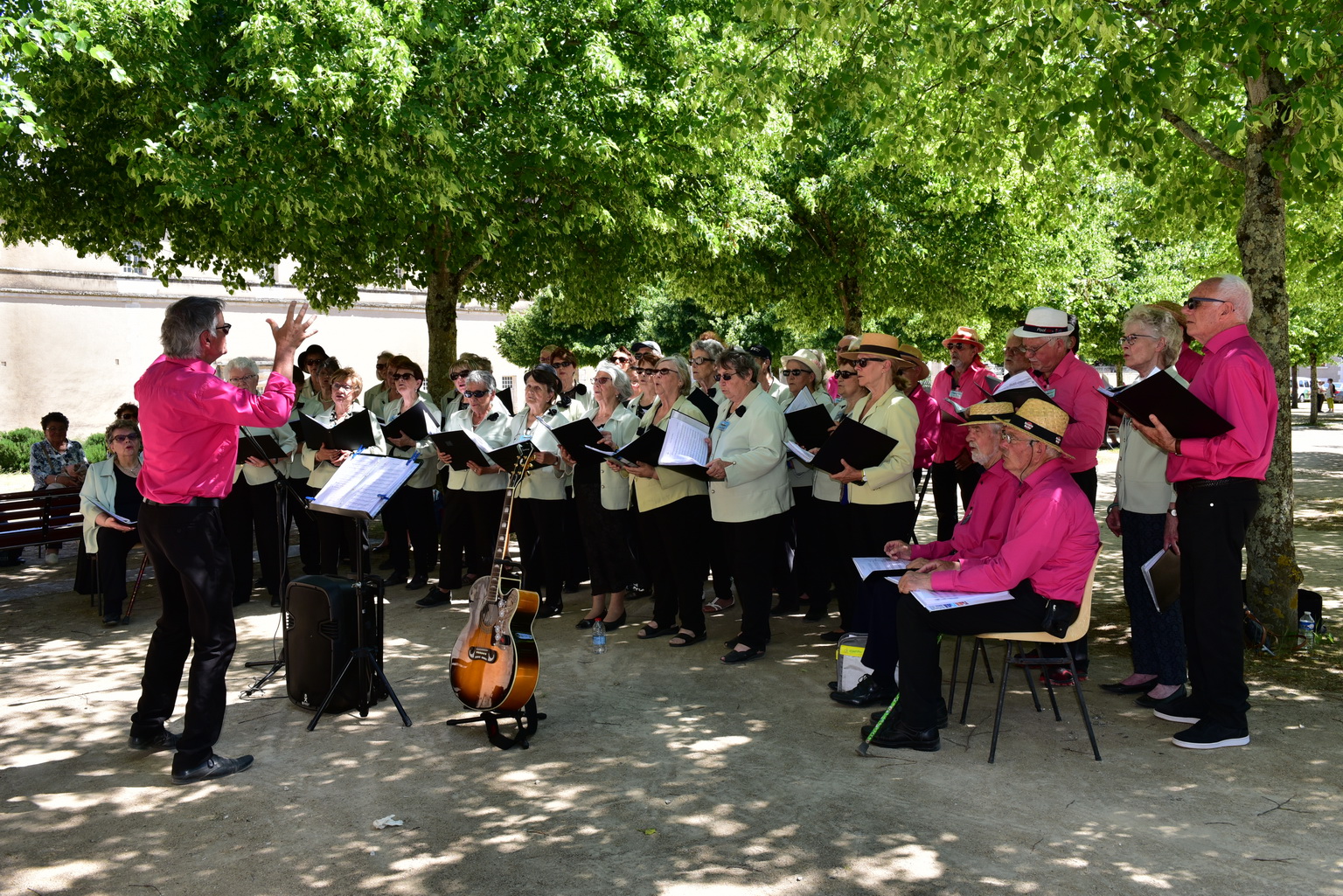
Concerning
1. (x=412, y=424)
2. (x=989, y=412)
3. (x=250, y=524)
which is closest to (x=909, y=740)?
(x=989, y=412)

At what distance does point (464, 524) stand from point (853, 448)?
4.04 meters

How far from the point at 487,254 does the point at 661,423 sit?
14.0 feet

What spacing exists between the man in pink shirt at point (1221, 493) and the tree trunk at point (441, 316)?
923cm

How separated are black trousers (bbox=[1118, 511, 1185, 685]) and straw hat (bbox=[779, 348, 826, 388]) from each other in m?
2.98

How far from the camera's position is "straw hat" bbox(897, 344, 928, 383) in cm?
774

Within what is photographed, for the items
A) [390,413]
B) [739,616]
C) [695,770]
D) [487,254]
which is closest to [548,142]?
[487,254]

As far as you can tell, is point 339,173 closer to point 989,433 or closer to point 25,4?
point 25,4

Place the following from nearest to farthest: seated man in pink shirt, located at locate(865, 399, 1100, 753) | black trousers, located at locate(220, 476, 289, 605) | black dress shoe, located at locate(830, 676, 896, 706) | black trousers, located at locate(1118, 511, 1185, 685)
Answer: seated man in pink shirt, located at locate(865, 399, 1100, 753)
black trousers, located at locate(1118, 511, 1185, 685)
black dress shoe, located at locate(830, 676, 896, 706)
black trousers, located at locate(220, 476, 289, 605)

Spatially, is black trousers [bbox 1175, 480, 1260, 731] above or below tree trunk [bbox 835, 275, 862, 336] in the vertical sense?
below

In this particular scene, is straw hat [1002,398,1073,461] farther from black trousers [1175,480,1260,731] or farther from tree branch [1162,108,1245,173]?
tree branch [1162,108,1245,173]

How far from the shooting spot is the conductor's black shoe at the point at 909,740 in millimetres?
5352

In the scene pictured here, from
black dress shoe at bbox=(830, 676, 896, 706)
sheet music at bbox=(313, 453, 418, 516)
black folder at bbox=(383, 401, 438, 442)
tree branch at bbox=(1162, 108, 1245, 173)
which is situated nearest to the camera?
sheet music at bbox=(313, 453, 418, 516)

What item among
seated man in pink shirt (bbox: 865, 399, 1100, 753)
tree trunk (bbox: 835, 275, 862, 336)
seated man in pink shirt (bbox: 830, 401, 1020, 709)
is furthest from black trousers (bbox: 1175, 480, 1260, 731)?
tree trunk (bbox: 835, 275, 862, 336)

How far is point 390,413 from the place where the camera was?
9.71m
